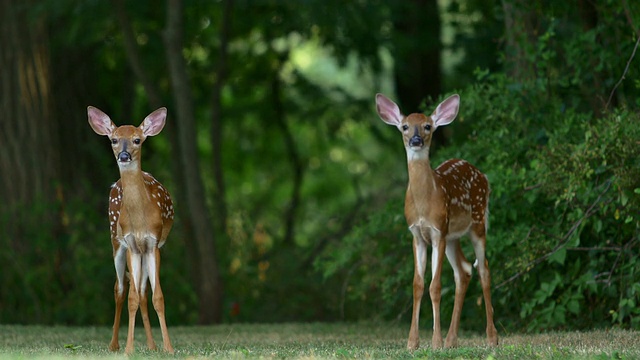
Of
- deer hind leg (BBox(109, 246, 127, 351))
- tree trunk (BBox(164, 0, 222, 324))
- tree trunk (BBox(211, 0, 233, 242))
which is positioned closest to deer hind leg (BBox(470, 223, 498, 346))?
deer hind leg (BBox(109, 246, 127, 351))

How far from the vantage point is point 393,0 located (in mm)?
14469

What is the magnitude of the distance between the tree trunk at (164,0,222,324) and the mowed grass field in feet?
4.80

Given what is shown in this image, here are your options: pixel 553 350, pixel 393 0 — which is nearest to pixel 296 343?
pixel 553 350

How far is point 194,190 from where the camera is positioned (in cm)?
1327

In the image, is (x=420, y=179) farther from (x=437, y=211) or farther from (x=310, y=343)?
(x=310, y=343)

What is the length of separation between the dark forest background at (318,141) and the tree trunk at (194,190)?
0.03 metres

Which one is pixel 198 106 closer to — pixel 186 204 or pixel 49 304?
pixel 186 204

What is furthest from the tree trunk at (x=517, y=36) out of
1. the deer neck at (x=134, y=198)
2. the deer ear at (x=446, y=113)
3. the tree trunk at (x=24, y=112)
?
the tree trunk at (x=24, y=112)

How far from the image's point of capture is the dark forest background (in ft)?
33.0

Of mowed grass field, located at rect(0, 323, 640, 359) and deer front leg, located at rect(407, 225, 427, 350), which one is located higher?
deer front leg, located at rect(407, 225, 427, 350)

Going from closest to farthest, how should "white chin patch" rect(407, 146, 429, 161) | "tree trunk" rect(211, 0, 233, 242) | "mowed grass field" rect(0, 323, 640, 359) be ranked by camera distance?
1. "mowed grass field" rect(0, 323, 640, 359)
2. "white chin patch" rect(407, 146, 429, 161)
3. "tree trunk" rect(211, 0, 233, 242)

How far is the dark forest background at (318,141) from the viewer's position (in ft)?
33.0

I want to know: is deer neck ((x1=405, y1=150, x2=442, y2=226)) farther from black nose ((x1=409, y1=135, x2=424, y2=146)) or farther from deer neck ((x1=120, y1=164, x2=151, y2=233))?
deer neck ((x1=120, y1=164, x2=151, y2=233))

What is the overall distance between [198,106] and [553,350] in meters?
11.9
